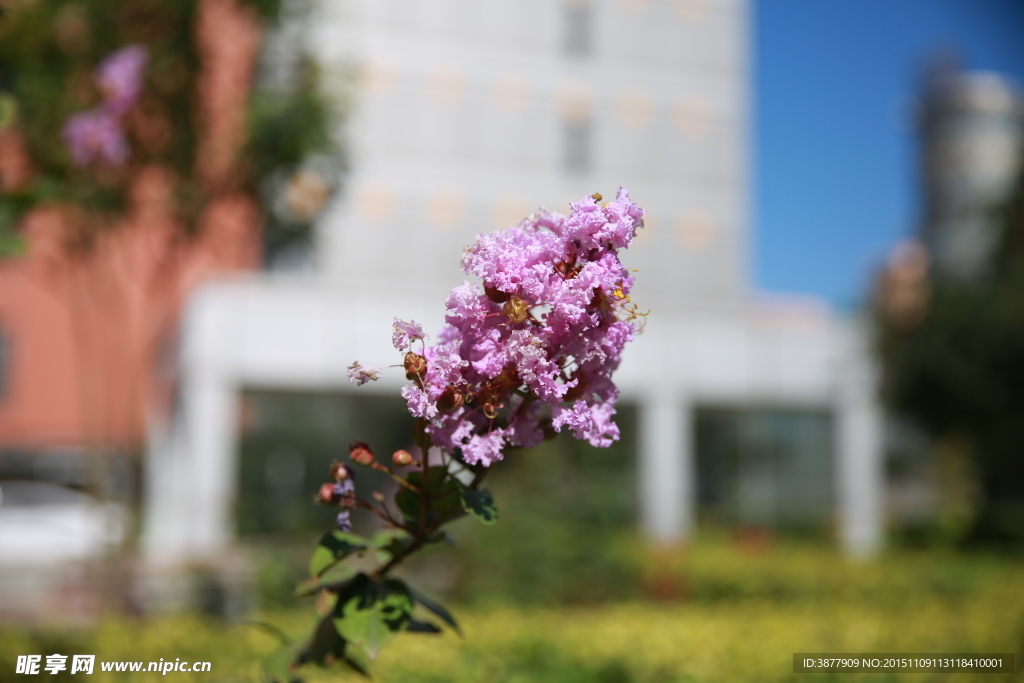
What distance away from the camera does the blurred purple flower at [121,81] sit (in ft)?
17.7

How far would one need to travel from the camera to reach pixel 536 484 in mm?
7902

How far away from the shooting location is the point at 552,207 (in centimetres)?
1342

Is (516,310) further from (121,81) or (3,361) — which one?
(3,361)

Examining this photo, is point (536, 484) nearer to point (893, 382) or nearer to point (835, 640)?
point (835, 640)

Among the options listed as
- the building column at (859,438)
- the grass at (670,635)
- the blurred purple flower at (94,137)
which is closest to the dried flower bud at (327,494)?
the grass at (670,635)

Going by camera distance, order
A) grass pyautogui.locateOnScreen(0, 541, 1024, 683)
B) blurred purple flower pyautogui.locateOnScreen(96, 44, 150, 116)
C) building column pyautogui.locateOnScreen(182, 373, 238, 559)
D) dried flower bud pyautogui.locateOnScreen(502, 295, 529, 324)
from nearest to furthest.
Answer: dried flower bud pyautogui.locateOnScreen(502, 295, 529, 324) < grass pyautogui.locateOnScreen(0, 541, 1024, 683) < blurred purple flower pyautogui.locateOnScreen(96, 44, 150, 116) < building column pyautogui.locateOnScreen(182, 373, 238, 559)

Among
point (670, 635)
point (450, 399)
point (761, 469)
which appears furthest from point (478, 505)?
point (761, 469)

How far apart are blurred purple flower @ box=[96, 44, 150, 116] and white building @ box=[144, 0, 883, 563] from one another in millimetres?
6547

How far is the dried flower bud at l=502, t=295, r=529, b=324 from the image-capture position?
1339 millimetres

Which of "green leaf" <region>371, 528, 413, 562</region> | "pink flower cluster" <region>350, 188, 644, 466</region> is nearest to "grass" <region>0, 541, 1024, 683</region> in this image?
"green leaf" <region>371, 528, 413, 562</region>

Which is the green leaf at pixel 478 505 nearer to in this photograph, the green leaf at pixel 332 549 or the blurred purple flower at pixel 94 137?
the green leaf at pixel 332 549

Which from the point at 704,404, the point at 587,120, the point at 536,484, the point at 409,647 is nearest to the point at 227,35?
the point at 536,484

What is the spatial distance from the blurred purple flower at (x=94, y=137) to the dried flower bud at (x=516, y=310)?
489cm

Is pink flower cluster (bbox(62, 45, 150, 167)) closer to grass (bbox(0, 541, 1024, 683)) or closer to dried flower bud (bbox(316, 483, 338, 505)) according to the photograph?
grass (bbox(0, 541, 1024, 683))
